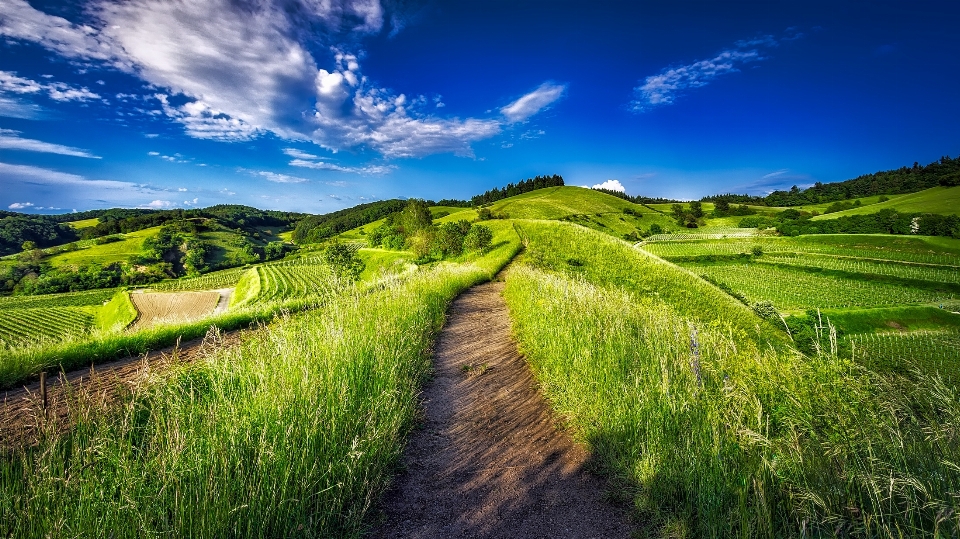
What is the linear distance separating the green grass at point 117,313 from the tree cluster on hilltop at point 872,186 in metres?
144

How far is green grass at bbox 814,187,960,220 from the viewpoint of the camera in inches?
2244

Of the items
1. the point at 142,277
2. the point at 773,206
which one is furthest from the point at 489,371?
the point at 773,206

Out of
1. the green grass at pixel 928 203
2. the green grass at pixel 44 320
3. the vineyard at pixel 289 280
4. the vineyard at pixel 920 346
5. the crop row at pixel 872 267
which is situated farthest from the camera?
the vineyard at pixel 289 280

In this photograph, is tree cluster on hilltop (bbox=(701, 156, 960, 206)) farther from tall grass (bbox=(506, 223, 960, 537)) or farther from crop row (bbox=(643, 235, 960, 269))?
tall grass (bbox=(506, 223, 960, 537))

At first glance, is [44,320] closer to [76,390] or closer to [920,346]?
[76,390]

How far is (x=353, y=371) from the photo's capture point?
18.0 feet

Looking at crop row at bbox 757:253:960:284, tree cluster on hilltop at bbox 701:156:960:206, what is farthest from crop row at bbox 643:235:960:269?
tree cluster on hilltop at bbox 701:156:960:206

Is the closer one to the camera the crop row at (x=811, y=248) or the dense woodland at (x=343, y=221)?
the crop row at (x=811, y=248)

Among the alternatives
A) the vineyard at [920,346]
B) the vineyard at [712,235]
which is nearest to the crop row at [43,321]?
the vineyard at [920,346]

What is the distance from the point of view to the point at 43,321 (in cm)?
5947

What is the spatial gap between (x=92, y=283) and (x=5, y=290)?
15.7 meters

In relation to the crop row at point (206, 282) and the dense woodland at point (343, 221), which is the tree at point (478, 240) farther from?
the dense woodland at point (343, 221)

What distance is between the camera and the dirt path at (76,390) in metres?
3.19

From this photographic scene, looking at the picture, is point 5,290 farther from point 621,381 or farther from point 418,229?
point 621,381
